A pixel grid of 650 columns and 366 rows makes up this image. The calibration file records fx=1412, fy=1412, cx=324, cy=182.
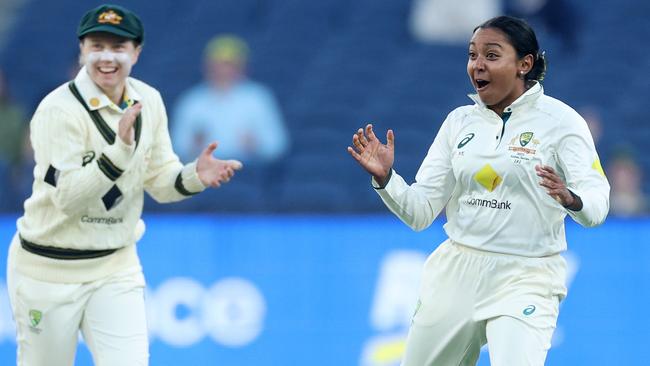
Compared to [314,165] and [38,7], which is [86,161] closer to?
[314,165]

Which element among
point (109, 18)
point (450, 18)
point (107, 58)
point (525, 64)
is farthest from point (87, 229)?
point (450, 18)

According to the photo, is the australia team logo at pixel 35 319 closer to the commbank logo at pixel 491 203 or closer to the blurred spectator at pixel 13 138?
the commbank logo at pixel 491 203

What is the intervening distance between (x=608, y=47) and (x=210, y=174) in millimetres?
8652

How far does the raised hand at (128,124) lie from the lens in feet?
21.6

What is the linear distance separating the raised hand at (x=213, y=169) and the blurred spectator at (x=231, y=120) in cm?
472

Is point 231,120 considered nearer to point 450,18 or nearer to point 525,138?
point 450,18

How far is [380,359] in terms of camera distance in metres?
10.2

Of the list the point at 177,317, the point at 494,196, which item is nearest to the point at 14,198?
the point at 177,317

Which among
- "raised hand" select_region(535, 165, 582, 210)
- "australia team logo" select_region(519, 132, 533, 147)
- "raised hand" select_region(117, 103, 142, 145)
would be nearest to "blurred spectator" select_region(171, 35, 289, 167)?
"raised hand" select_region(117, 103, 142, 145)

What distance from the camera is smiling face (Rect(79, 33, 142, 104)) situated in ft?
22.5

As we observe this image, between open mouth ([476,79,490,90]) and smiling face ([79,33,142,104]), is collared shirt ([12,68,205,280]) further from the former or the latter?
open mouth ([476,79,490,90])

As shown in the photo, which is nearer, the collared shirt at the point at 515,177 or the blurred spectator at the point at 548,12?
the collared shirt at the point at 515,177

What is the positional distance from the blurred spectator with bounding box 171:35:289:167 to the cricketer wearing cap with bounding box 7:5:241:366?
16.5 feet

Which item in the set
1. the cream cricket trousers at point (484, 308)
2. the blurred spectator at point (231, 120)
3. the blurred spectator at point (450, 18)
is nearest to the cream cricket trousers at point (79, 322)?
the cream cricket trousers at point (484, 308)
